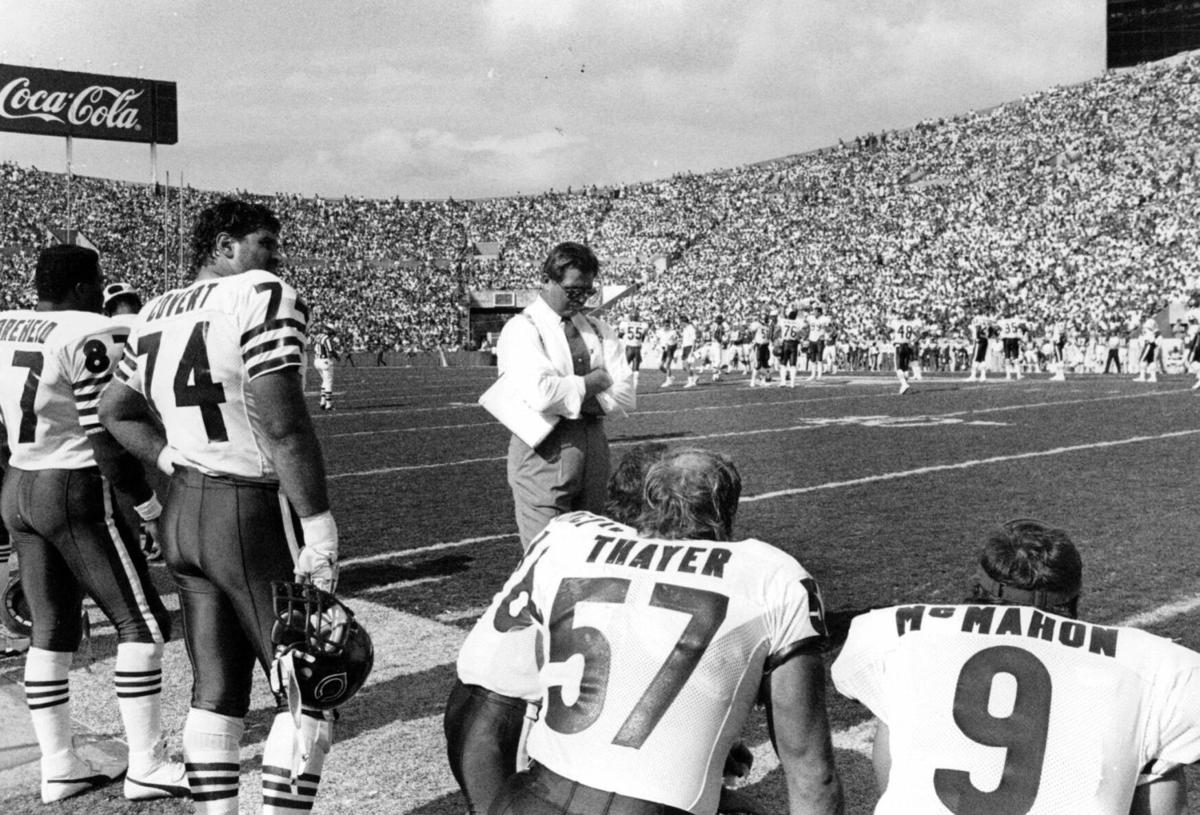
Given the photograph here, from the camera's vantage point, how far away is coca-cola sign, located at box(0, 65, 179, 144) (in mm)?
20938

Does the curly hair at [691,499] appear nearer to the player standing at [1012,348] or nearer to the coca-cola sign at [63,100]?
the coca-cola sign at [63,100]

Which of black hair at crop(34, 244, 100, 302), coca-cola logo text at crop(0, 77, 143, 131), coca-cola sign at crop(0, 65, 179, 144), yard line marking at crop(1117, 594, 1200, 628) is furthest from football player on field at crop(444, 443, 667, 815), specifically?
coca-cola logo text at crop(0, 77, 143, 131)

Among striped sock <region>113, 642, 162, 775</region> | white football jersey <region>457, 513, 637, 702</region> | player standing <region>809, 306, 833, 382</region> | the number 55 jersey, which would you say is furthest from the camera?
player standing <region>809, 306, 833, 382</region>

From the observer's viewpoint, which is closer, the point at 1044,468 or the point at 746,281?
the point at 1044,468

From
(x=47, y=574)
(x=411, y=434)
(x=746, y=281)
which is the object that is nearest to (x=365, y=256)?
(x=746, y=281)

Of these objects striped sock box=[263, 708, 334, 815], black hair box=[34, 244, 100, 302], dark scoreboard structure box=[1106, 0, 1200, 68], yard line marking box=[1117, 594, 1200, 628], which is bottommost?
yard line marking box=[1117, 594, 1200, 628]

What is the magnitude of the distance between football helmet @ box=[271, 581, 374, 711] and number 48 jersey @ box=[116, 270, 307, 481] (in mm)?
387

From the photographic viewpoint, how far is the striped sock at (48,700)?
3.83m

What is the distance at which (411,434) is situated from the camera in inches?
588

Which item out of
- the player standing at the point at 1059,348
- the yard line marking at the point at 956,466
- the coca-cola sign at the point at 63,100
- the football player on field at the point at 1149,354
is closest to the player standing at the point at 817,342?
the player standing at the point at 1059,348

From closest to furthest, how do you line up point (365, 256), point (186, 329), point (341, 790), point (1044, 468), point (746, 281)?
point (186, 329), point (341, 790), point (1044, 468), point (746, 281), point (365, 256)

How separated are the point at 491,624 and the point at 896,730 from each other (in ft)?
2.92

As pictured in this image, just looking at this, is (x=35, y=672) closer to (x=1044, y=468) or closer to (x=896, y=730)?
(x=896, y=730)

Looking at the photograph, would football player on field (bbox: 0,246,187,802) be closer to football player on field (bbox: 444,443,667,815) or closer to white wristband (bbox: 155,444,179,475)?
white wristband (bbox: 155,444,179,475)
